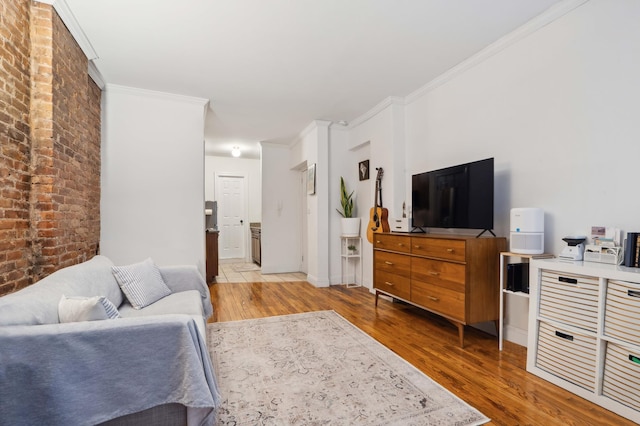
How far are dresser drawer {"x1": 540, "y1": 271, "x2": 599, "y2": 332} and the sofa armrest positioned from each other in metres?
2.58

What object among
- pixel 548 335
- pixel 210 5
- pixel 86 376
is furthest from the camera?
pixel 210 5

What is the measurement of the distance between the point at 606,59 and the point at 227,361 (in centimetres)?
332

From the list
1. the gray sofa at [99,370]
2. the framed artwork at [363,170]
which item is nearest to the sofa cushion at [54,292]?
the gray sofa at [99,370]

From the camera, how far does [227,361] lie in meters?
2.27

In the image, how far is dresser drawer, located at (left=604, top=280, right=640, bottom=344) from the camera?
159cm

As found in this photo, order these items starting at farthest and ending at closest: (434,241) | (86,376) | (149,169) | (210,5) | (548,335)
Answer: (149,169) < (434,241) < (210,5) < (548,335) < (86,376)

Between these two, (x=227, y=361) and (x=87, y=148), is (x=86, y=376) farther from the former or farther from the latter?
(x=87, y=148)

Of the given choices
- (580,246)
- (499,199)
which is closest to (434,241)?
(499,199)

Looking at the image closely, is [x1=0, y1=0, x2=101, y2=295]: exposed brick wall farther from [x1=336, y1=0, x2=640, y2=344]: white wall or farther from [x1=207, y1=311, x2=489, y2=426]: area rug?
[x1=336, y1=0, x2=640, y2=344]: white wall

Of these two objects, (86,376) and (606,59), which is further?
(606,59)

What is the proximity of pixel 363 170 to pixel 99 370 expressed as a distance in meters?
4.07

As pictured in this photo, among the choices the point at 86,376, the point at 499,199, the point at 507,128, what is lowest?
the point at 86,376

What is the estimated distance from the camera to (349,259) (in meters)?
5.04

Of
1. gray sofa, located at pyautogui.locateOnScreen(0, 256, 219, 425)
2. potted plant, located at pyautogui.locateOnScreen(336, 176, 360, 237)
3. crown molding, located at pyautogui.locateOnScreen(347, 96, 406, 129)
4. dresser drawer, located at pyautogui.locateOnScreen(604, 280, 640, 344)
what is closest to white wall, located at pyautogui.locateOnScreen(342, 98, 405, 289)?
crown molding, located at pyautogui.locateOnScreen(347, 96, 406, 129)
